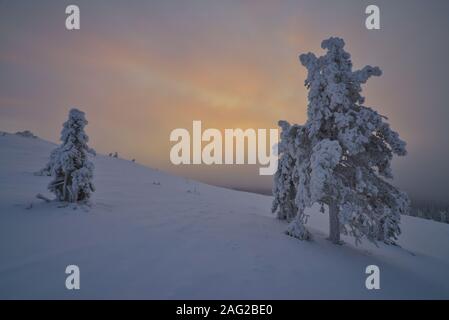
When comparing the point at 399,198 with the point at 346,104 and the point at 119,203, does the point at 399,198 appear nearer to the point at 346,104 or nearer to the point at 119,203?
the point at 346,104

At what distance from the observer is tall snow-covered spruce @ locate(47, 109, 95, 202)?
8.55m

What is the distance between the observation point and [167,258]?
596 centimetres

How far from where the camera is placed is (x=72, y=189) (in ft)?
28.2

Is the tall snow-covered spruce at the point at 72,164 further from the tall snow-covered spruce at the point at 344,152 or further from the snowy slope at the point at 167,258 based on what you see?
the tall snow-covered spruce at the point at 344,152

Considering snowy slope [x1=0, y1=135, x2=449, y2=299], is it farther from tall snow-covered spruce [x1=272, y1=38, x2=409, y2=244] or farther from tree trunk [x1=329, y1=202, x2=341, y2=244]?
tall snow-covered spruce [x1=272, y1=38, x2=409, y2=244]

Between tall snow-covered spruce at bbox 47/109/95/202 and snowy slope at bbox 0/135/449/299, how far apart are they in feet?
2.21

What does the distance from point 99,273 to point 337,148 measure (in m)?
8.02

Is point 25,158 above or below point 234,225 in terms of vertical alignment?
above

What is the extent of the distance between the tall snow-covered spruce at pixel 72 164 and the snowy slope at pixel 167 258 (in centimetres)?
67

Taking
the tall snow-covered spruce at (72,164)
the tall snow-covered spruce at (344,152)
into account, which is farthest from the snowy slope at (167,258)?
the tall snow-covered spruce at (344,152)

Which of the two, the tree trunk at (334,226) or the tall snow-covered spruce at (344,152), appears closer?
the tall snow-covered spruce at (344,152)

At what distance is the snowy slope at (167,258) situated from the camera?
4.79 m

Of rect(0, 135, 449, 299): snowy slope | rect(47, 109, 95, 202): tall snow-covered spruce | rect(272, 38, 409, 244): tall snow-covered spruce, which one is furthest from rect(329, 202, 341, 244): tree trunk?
rect(47, 109, 95, 202): tall snow-covered spruce
